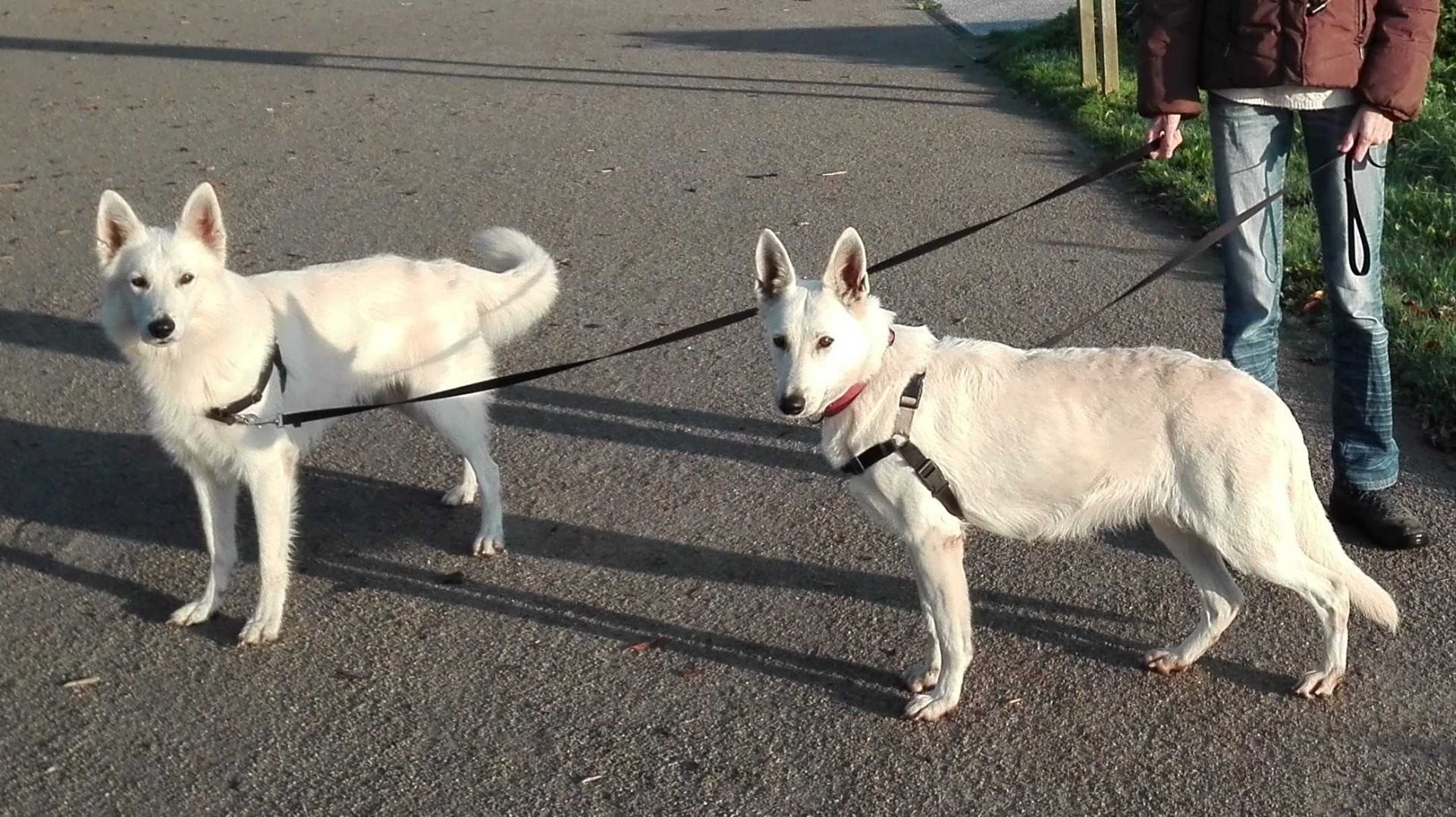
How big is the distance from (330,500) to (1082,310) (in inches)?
164

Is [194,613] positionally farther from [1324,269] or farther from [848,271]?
[1324,269]

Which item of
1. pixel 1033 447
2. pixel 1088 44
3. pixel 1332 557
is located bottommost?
pixel 1088 44

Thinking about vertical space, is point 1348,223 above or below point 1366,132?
below

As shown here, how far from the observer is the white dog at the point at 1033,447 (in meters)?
3.92

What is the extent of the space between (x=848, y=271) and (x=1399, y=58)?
6.68ft

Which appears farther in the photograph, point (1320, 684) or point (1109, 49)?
point (1109, 49)

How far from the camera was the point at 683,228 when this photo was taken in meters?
9.57

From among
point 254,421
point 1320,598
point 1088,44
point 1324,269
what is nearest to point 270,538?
point 254,421

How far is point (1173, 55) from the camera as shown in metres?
4.79

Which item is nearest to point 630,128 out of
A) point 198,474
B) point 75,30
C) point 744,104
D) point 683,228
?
point 744,104

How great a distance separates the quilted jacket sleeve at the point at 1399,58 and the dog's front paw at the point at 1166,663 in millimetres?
1926

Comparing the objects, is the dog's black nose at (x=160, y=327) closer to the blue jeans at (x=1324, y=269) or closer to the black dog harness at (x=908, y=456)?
the black dog harness at (x=908, y=456)

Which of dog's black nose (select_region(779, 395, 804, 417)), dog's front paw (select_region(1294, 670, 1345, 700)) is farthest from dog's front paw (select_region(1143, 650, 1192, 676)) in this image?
dog's black nose (select_region(779, 395, 804, 417))

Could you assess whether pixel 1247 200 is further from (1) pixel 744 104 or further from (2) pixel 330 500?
(1) pixel 744 104
